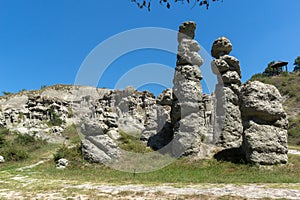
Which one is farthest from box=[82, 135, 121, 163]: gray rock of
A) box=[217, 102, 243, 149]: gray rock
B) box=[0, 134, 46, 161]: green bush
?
box=[217, 102, 243, 149]: gray rock

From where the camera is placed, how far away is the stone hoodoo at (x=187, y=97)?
18155 mm

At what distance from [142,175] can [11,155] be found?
13.1 metres

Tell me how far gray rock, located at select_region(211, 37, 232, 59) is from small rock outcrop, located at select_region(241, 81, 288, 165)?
6.15 meters

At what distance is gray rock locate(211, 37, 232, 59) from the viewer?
2122 cm

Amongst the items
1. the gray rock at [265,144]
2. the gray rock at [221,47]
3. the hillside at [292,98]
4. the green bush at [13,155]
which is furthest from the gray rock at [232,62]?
the green bush at [13,155]

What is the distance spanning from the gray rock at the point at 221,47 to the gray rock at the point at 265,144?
807 centimetres

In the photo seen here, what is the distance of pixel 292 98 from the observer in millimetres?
45531

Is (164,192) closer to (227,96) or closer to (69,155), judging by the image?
(69,155)

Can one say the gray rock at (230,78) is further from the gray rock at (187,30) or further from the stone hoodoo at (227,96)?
the gray rock at (187,30)

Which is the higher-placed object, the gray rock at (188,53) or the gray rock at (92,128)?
the gray rock at (188,53)

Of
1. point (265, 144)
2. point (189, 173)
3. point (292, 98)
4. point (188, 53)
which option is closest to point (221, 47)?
point (188, 53)

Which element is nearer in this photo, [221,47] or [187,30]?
[187,30]

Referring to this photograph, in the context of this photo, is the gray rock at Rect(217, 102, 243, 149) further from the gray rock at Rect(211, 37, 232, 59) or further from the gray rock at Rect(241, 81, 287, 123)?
the gray rock at Rect(211, 37, 232, 59)

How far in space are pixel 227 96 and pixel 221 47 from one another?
426cm
